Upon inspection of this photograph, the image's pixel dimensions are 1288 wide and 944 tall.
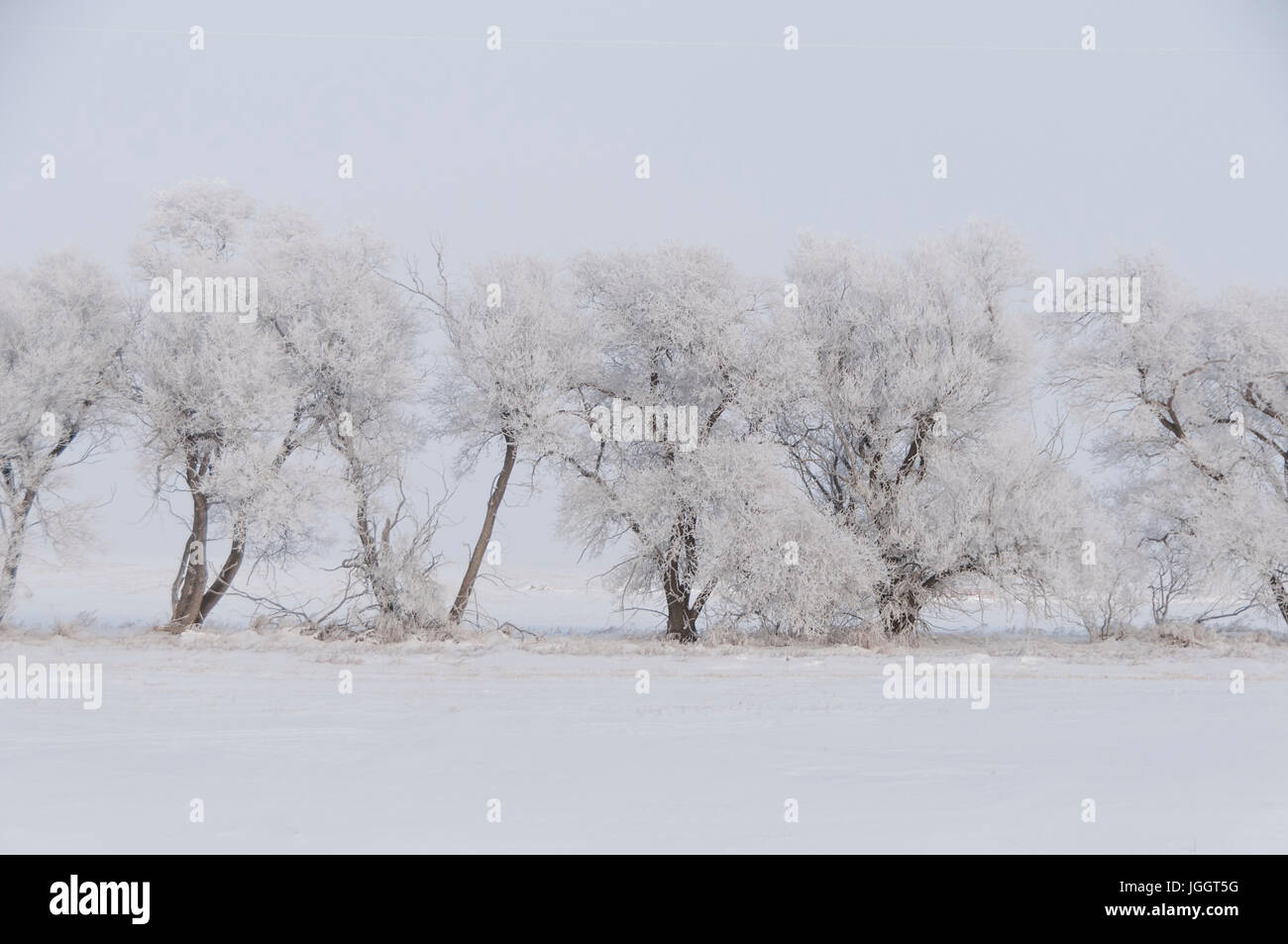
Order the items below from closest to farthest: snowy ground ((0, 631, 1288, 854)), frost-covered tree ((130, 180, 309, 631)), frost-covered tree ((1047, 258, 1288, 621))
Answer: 1. snowy ground ((0, 631, 1288, 854))
2. frost-covered tree ((130, 180, 309, 631))
3. frost-covered tree ((1047, 258, 1288, 621))

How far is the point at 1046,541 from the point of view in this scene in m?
22.6

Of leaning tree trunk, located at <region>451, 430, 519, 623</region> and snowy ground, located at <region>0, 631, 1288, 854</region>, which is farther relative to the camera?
leaning tree trunk, located at <region>451, 430, 519, 623</region>

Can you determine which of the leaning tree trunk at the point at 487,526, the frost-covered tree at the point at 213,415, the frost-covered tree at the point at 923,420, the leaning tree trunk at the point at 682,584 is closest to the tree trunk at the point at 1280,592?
the frost-covered tree at the point at 923,420

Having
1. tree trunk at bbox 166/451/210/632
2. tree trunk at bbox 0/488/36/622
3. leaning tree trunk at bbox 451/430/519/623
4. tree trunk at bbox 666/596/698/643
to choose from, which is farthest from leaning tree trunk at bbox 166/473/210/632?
tree trunk at bbox 666/596/698/643

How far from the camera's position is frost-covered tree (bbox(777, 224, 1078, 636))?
897 inches

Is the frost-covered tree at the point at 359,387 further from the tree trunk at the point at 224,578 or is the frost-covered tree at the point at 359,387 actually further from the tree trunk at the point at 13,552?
the tree trunk at the point at 13,552

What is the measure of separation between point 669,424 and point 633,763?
14.8 meters

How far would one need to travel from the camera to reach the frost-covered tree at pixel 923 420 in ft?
74.7

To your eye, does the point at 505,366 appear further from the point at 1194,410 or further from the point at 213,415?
the point at 1194,410

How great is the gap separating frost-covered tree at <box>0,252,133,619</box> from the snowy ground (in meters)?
8.16

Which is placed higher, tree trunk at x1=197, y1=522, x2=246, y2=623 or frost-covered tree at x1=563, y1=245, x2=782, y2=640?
frost-covered tree at x1=563, y1=245, x2=782, y2=640

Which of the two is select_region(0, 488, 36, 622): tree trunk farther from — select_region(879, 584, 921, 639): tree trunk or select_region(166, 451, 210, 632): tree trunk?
select_region(879, 584, 921, 639): tree trunk

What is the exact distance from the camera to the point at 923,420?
24.1 metres
